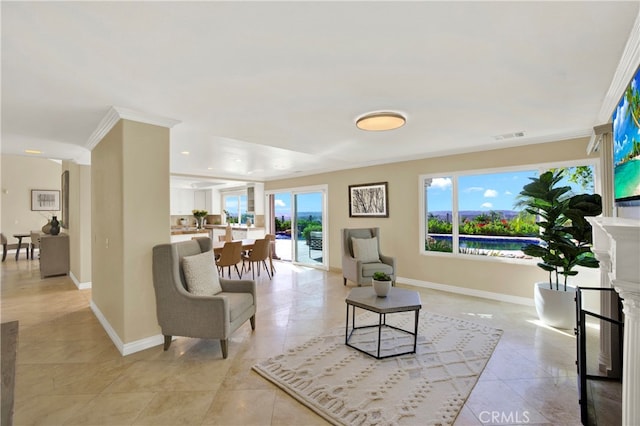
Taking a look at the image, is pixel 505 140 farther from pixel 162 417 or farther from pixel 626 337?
pixel 162 417

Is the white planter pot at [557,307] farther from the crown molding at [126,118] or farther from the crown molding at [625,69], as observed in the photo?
the crown molding at [126,118]

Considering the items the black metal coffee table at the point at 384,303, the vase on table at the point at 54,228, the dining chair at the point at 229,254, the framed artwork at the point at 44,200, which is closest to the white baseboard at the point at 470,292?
the black metal coffee table at the point at 384,303

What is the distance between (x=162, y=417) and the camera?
6.65 feet

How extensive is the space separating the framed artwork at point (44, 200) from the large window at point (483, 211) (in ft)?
37.4

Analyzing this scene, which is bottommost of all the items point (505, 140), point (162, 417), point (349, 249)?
point (162, 417)

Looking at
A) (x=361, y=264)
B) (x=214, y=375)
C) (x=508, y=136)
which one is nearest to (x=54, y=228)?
(x=214, y=375)

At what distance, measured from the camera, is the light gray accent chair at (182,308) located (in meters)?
2.83

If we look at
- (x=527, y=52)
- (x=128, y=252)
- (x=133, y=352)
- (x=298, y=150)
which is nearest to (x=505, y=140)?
(x=527, y=52)

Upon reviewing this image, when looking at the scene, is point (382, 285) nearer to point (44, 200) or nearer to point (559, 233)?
point (559, 233)

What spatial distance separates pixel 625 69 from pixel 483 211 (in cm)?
294

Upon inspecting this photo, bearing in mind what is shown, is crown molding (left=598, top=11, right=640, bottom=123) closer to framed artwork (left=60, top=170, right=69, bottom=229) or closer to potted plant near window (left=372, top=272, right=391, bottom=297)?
potted plant near window (left=372, top=272, right=391, bottom=297)

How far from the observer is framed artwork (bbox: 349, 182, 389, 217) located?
5.93 meters

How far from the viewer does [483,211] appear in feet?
15.5

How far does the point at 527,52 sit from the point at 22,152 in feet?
21.7
